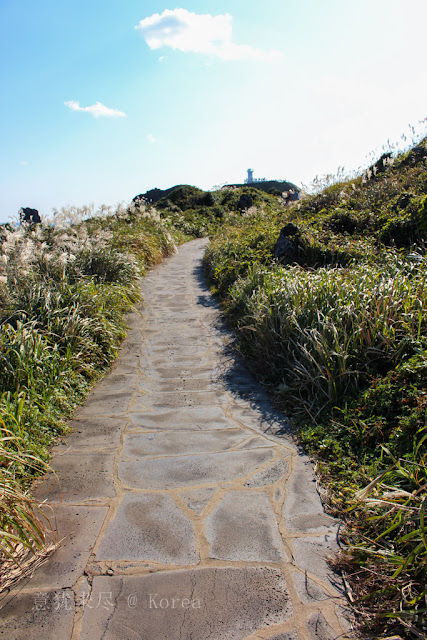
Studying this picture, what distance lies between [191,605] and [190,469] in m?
1.14

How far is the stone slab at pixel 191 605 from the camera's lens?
73.4 inches

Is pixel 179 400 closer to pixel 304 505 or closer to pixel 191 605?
pixel 304 505

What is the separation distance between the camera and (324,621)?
75.2 inches

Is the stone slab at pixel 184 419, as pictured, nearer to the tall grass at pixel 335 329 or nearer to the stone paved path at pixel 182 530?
the stone paved path at pixel 182 530

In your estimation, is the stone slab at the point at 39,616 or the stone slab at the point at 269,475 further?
the stone slab at the point at 269,475

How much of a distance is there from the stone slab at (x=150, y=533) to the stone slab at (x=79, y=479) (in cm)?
23

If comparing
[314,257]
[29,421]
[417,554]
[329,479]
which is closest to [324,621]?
[417,554]

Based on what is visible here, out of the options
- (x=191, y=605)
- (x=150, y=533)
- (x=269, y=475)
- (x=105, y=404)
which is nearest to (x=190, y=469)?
(x=269, y=475)

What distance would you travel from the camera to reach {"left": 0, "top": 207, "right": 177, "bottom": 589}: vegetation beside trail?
7.75 ft

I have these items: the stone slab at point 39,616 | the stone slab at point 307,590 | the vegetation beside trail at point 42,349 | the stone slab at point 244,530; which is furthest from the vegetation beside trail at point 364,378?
the vegetation beside trail at point 42,349

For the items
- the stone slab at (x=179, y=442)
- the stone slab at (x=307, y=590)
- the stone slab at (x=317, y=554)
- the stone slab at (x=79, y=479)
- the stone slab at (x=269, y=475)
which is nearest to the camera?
the stone slab at (x=307, y=590)

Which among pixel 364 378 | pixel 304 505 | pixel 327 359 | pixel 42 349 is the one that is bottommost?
pixel 304 505

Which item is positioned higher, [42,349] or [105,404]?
[42,349]

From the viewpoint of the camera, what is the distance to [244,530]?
2480 millimetres
